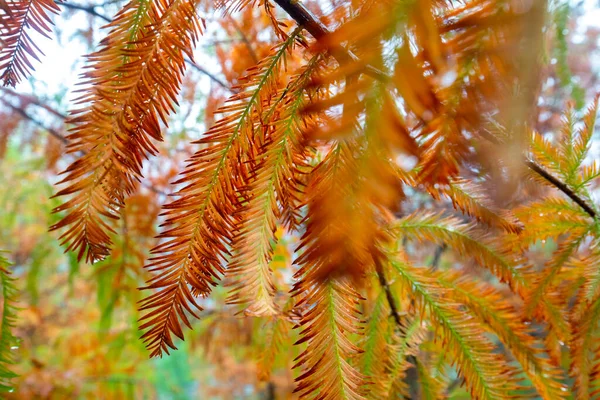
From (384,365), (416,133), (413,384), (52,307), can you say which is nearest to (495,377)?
(384,365)

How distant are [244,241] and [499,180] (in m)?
0.24

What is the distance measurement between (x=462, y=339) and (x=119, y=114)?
55 cm

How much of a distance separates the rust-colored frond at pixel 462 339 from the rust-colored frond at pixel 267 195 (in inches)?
13.7

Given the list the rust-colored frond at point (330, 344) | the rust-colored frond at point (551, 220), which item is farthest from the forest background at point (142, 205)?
the rust-colored frond at point (330, 344)

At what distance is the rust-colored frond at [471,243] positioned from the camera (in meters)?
0.76

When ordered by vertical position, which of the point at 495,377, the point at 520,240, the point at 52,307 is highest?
the point at 52,307

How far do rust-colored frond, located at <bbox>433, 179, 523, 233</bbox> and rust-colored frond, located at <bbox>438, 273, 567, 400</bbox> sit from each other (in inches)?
6.4

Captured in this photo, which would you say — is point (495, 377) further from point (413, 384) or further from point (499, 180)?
point (413, 384)

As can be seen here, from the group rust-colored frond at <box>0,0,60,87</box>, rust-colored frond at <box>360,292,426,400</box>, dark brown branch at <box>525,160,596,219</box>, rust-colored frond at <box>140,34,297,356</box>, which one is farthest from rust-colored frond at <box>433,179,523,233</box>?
rust-colored frond at <box>0,0,60,87</box>

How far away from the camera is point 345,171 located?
34cm

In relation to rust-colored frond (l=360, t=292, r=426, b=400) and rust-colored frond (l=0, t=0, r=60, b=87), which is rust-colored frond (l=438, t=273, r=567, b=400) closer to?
rust-colored frond (l=360, t=292, r=426, b=400)

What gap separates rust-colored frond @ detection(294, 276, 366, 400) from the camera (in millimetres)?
441

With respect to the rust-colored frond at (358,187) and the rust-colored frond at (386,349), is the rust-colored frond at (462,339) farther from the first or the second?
the rust-colored frond at (358,187)

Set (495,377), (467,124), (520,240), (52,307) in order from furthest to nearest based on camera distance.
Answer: (52,307), (520,240), (495,377), (467,124)
